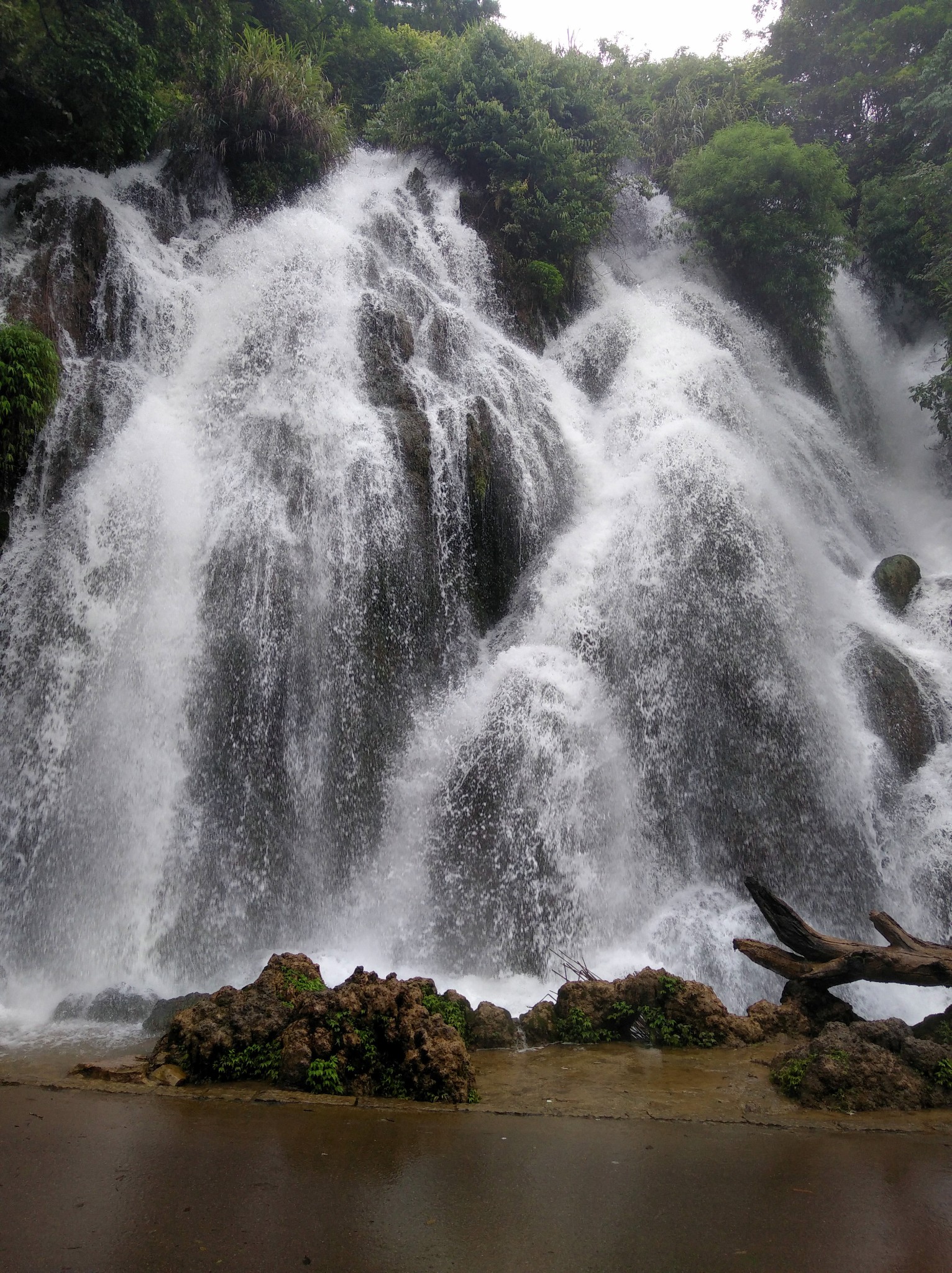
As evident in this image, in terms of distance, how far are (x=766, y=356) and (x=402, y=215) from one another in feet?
26.3

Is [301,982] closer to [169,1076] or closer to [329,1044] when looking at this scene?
[329,1044]

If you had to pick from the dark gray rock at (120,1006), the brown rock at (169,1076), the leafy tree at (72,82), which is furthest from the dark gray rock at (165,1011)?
the leafy tree at (72,82)

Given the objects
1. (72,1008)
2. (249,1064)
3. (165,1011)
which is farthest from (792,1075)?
(72,1008)

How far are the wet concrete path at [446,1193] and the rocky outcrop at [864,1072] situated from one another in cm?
51

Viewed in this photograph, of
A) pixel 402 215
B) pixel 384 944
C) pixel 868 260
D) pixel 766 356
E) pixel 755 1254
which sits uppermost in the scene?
pixel 868 260

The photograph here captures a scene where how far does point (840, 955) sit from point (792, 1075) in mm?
1562

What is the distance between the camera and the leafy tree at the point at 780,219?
1714 cm

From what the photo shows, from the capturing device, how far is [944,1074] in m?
5.37

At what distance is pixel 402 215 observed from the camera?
16203 mm

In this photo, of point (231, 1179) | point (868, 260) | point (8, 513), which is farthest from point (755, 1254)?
point (868, 260)

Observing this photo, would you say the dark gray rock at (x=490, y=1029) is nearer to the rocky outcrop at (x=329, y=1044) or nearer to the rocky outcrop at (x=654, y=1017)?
the rocky outcrop at (x=654, y=1017)

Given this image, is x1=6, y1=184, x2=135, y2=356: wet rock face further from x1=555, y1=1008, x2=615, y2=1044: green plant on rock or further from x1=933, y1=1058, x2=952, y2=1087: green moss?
x1=933, y1=1058, x2=952, y2=1087: green moss

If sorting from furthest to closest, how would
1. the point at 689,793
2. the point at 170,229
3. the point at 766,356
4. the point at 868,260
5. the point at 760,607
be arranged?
the point at 868,260
the point at 766,356
the point at 170,229
the point at 760,607
the point at 689,793

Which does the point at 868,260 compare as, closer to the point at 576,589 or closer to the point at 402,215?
the point at 402,215
